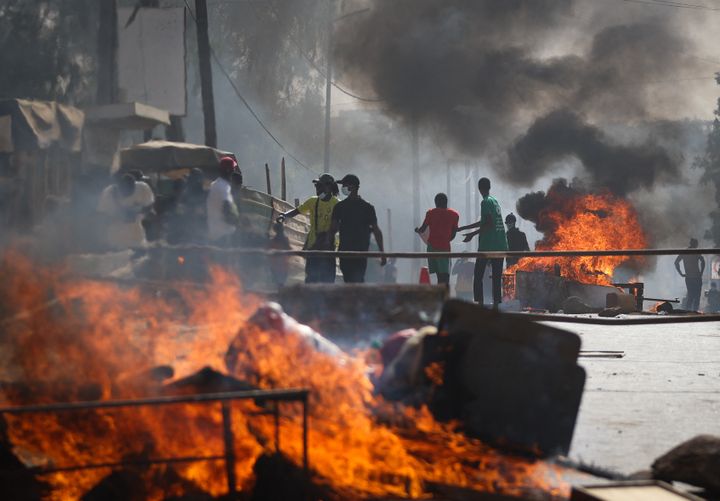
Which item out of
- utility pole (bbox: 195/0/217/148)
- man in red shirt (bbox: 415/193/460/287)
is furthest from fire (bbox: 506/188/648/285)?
man in red shirt (bbox: 415/193/460/287)

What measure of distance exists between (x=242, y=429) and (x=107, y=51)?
17853mm

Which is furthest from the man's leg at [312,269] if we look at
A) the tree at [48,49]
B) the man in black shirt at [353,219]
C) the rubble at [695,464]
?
the tree at [48,49]

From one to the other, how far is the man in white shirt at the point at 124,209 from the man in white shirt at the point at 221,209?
96 centimetres

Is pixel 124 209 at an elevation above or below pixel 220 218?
above

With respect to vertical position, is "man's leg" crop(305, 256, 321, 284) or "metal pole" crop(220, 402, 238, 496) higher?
"man's leg" crop(305, 256, 321, 284)

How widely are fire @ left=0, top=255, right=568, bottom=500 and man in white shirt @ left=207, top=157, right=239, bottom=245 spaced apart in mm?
5570

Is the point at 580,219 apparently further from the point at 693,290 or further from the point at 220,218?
the point at 220,218

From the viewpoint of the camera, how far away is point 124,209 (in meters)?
11.2

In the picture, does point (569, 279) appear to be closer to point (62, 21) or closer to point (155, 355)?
point (155, 355)

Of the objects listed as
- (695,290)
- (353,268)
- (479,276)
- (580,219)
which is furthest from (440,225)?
(580,219)

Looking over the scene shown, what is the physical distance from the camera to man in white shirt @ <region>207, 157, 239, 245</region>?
10.6 m

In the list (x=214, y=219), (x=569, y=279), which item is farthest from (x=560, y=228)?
(x=214, y=219)

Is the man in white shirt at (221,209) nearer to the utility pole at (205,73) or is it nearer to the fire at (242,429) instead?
the fire at (242,429)

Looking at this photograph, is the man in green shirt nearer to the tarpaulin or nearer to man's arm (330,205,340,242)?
man's arm (330,205,340,242)
